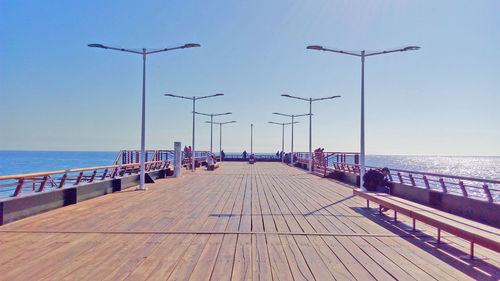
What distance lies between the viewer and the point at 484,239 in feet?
16.4

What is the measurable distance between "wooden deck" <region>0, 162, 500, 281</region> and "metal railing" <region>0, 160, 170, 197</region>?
2.70 feet

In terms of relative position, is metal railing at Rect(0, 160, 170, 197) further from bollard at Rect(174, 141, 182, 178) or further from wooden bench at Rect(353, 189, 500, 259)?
wooden bench at Rect(353, 189, 500, 259)

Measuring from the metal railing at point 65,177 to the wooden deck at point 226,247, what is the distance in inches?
32.4

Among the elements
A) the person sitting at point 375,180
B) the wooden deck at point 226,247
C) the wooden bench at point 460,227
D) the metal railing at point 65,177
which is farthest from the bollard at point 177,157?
the wooden bench at point 460,227

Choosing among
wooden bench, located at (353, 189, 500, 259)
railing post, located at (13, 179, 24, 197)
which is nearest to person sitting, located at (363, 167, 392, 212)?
wooden bench, located at (353, 189, 500, 259)

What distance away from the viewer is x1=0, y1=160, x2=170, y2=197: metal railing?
8.41 meters

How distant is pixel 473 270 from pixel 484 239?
1.55ft

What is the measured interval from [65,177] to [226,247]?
6.29 metres

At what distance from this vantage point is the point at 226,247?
610 centimetres

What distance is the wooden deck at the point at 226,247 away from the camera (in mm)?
4867

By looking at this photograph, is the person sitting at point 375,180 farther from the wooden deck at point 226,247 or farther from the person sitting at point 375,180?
the wooden deck at point 226,247

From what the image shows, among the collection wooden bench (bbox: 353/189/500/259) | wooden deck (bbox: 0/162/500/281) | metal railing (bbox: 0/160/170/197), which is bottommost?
wooden deck (bbox: 0/162/500/281)

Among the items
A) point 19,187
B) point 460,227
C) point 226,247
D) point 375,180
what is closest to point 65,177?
point 19,187

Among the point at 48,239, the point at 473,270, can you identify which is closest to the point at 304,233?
the point at 473,270
